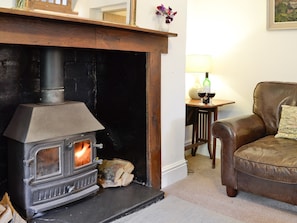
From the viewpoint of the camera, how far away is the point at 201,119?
163 inches

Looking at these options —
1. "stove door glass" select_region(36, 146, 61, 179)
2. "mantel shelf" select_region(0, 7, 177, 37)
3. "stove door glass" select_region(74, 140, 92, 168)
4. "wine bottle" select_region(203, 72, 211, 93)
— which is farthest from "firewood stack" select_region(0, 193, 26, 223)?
"wine bottle" select_region(203, 72, 211, 93)

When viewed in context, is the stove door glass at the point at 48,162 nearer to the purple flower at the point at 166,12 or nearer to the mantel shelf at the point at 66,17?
the mantel shelf at the point at 66,17

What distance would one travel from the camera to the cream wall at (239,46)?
3615mm

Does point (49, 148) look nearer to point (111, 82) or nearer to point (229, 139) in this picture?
point (111, 82)

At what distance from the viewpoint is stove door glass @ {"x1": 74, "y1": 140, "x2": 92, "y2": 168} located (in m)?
2.45

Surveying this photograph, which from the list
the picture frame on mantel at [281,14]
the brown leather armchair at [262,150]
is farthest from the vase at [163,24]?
the picture frame on mantel at [281,14]

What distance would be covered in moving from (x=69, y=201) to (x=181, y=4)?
199cm

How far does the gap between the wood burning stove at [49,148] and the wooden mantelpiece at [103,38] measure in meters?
0.27

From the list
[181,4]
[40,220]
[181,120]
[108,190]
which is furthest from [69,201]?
[181,4]

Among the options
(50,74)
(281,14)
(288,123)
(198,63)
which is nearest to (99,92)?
(50,74)

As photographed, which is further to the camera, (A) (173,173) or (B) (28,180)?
(A) (173,173)

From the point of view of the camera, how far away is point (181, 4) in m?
3.15

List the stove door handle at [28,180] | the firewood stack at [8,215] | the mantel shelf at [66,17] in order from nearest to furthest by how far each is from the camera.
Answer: the mantel shelf at [66,17], the firewood stack at [8,215], the stove door handle at [28,180]

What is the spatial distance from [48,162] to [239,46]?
101 inches
